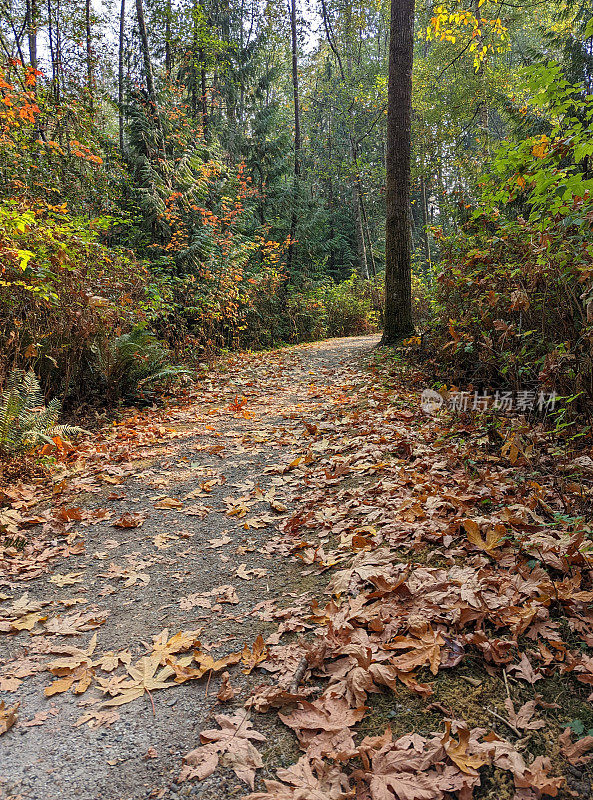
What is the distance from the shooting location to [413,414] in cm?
514

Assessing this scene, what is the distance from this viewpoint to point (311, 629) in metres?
2.39

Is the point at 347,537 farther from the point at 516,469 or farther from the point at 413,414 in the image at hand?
the point at 413,414

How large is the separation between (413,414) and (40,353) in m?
4.51

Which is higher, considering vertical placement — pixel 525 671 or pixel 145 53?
pixel 145 53

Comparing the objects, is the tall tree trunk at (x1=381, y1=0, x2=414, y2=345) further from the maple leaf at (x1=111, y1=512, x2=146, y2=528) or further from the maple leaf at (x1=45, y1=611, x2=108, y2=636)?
the maple leaf at (x1=45, y1=611, x2=108, y2=636)

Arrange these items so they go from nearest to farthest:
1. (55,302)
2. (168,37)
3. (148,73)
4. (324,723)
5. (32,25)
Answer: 1. (324,723)
2. (55,302)
3. (148,73)
4. (168,37)
5. (32,25)

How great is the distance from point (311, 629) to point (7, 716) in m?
1.41

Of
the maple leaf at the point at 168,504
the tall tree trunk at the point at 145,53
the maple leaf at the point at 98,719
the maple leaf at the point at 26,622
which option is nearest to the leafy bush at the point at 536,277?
the maple leaf at the point at 168,504

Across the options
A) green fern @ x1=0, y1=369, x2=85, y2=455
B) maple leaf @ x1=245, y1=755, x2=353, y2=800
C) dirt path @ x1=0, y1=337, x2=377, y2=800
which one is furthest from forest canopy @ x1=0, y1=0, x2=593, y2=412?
maple leaf @ x1=245, y1=755, x2=353, y2=800

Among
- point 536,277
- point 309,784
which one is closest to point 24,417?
point 309,784

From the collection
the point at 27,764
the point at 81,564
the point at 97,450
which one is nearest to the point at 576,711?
the point at 27,764

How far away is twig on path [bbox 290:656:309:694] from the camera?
6.56ft

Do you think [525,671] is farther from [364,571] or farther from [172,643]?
[172,643]

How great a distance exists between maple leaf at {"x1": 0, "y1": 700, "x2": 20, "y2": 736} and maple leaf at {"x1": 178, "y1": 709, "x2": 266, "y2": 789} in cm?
82
